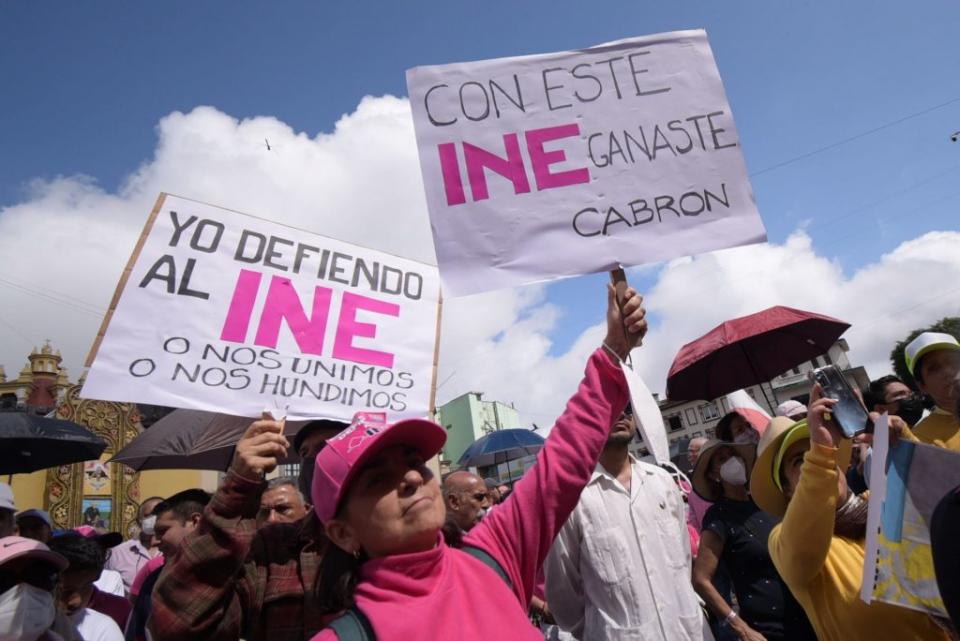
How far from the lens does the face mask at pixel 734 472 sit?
3.49m

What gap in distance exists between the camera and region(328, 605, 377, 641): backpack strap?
1.28m

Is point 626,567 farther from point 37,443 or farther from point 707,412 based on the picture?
point 707,412

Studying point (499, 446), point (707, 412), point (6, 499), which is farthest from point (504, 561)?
point (707, 412)

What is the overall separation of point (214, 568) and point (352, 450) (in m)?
0.52

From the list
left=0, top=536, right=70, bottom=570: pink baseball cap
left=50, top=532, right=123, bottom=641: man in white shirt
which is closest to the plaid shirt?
left=0, top=536, right=70, bottom=570: pink baseball cap

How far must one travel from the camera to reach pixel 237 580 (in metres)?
1.84

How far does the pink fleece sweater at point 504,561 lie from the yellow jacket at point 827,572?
811mm

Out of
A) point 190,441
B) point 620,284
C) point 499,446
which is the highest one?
point 499,446

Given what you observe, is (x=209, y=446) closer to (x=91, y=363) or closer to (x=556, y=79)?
(x=91, y=363)

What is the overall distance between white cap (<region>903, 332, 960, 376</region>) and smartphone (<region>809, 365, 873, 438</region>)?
1.53 metres

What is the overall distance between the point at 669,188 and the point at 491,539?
5.25 ft

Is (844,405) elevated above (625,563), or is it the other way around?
(844,405)

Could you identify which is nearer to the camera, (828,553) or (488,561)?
(488,561)

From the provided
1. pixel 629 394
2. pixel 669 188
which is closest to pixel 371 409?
pixel 629 394
